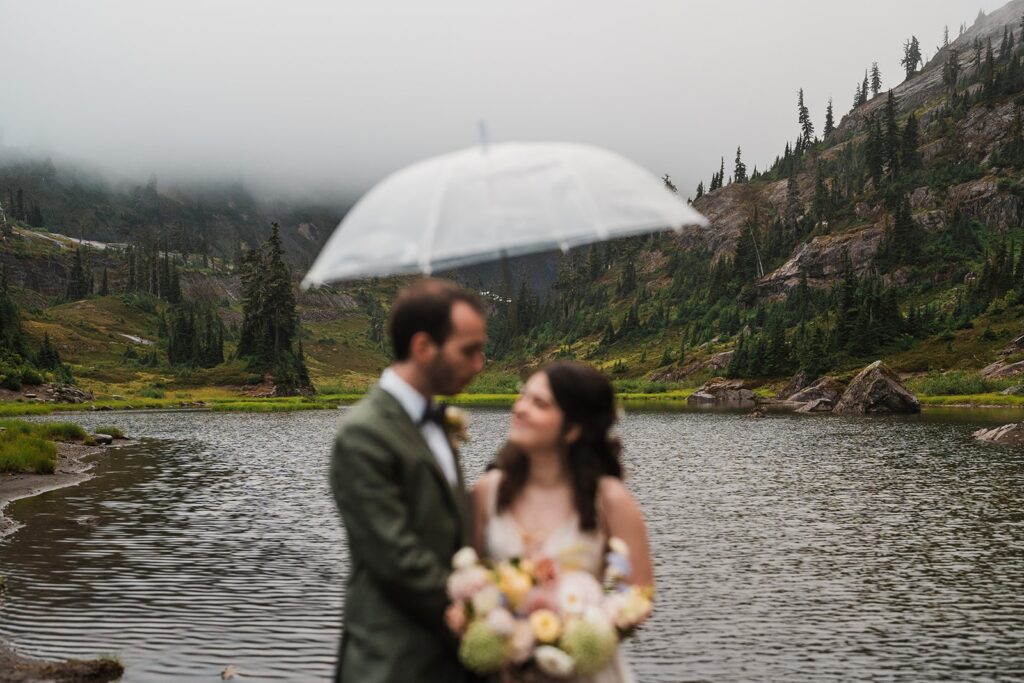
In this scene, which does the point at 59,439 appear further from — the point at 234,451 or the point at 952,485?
the point at 952,485

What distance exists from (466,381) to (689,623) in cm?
1449

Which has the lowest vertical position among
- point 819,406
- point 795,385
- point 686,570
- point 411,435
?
point 819,406

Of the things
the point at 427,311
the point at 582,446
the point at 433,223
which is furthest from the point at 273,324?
the point at 427,311

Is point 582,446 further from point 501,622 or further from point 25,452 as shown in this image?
point 25,452

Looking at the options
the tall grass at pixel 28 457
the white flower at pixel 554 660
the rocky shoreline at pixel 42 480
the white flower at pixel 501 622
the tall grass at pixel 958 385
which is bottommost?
the tall grass at pixel 958 385

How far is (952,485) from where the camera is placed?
35969 millimetres

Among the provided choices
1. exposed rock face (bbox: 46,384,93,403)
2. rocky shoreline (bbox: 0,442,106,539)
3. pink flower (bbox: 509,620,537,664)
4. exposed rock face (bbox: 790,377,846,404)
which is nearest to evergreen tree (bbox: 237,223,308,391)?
exposed rock face (bbox: 46,384,93,403)

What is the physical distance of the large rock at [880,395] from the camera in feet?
284

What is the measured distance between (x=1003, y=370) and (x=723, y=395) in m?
35.4

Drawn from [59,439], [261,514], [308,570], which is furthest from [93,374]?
[308,570]

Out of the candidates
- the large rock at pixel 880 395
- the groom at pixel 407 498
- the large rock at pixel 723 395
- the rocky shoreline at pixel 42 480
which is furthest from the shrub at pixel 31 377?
the groom at pixel 407 498

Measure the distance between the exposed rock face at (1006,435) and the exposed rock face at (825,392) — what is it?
141 ft

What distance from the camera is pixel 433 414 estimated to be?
5.09m

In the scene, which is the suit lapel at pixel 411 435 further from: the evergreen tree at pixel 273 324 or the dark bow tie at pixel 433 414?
the evergreen tree at pixel 273 324
